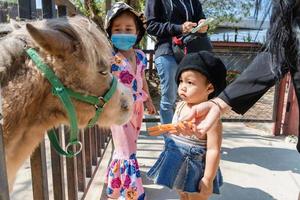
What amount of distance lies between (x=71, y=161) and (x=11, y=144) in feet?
3.38

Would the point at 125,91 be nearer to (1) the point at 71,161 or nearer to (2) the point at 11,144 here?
(2) the point at 11,144

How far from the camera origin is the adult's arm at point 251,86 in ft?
5.57

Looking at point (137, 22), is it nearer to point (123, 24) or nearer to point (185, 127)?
point (123, 24)

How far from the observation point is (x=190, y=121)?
197cm

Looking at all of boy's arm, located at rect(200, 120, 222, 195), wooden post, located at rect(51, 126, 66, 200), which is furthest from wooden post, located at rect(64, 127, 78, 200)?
boy's arm, located at rect(200, 120, 222, 195)

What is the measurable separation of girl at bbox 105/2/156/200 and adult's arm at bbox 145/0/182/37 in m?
0.48

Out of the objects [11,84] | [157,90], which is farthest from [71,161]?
[157,90]

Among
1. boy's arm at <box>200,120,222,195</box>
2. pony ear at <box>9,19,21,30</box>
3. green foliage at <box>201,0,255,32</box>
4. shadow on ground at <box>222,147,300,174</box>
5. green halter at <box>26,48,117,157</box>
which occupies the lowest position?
shadow on ground at <box>222,147,300,174</box>

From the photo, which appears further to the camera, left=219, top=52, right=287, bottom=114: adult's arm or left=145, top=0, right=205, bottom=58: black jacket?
left=145, top=0, right=205, bottom=58: black jacket

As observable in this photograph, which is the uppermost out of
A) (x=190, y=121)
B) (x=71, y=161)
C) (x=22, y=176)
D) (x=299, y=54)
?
(x=299, y=54)

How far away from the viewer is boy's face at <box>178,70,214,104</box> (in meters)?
2.23

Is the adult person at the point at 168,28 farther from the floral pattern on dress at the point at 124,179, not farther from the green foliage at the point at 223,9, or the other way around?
the green foliage at the point at 223,9

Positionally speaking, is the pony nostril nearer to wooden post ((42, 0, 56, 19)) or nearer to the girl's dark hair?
wooden post ((42, 0, 56, 19))

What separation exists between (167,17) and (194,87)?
4.33 feet
